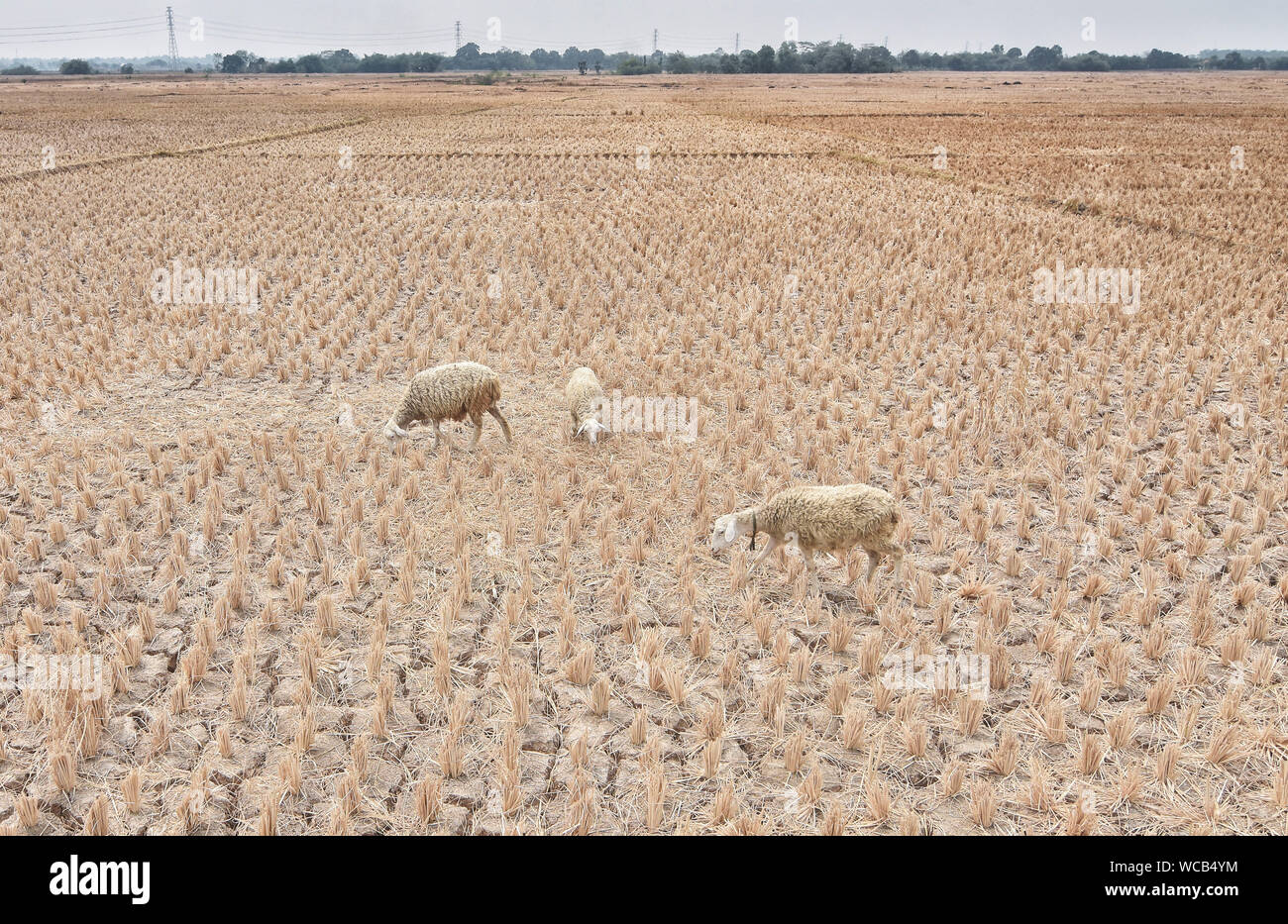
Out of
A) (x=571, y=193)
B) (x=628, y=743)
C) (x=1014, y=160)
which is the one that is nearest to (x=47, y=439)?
(x=628, y=743)

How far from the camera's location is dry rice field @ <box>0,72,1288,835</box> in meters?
3.38

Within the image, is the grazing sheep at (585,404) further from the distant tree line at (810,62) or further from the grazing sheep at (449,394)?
the distant tree line at (810,62)

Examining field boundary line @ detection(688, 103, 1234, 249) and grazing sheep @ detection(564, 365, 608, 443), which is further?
field boundary line @ detection(688, 103, 1234, 249)

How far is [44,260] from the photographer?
12.5m

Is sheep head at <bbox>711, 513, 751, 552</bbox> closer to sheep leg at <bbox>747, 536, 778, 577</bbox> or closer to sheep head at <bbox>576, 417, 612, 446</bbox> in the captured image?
sheep leg at <bbox>747, 536, 778, 577</bbox>

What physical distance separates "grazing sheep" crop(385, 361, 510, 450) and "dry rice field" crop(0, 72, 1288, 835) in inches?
14.6

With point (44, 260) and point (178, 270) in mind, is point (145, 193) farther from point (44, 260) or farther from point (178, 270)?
point (178, 270)

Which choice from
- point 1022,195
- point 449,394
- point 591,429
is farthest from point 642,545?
point 1022,195

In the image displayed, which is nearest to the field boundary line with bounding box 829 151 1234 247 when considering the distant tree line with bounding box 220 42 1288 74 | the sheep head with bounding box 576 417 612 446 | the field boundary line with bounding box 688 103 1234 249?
the field boundary line with bounding box 688 103 1234 249

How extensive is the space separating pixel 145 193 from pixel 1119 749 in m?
21.3

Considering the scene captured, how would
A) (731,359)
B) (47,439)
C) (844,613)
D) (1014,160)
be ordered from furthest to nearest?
(1014,160) < (731,359) < (47,439) < (844,613)
